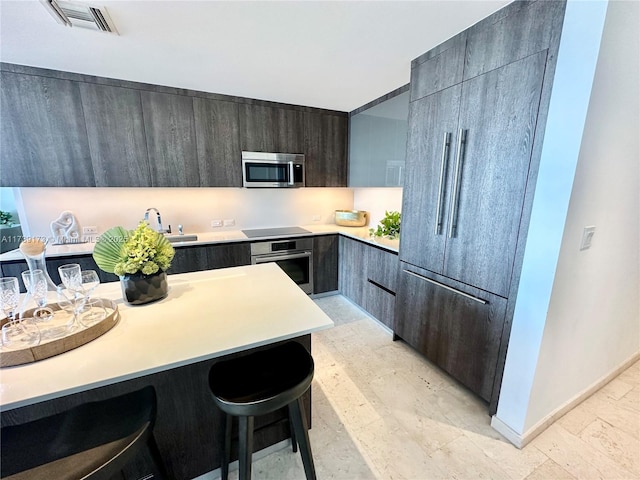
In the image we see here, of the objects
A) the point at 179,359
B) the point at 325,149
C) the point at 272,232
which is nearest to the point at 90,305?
the point at 179,359

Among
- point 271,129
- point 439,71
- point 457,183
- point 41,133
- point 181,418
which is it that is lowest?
point 181,418

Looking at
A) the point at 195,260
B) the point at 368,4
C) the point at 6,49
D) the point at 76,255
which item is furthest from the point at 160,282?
the point at 6,49

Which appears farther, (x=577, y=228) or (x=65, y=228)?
(x=65, y=228)

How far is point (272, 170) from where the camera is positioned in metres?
3.07

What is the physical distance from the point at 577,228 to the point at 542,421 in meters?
1.16

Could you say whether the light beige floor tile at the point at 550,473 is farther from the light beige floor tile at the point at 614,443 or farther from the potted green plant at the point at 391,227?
the potted green plant at the point at 391,227

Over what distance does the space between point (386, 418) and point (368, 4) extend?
7.78 ft

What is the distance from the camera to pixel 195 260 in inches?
103

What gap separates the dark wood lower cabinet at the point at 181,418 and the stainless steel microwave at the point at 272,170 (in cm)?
216

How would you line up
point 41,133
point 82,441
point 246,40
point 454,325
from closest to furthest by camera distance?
point 82,441, point 246,40, point 454,325, point 41,133

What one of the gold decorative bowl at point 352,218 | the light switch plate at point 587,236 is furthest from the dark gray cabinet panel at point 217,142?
the light switch plate at point 587,236

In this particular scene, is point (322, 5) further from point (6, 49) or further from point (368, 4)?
point (6, 49)

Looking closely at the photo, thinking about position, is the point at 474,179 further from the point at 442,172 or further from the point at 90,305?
the point at 90,305

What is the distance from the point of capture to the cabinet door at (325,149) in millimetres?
3205
